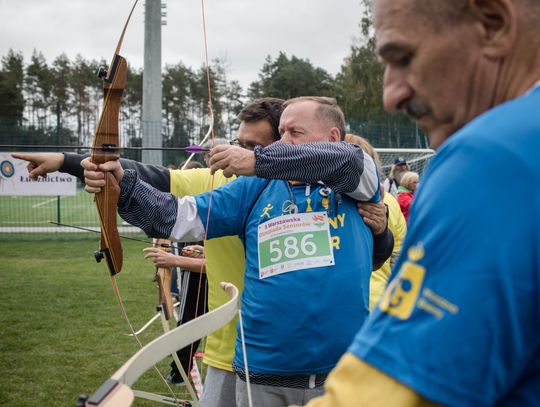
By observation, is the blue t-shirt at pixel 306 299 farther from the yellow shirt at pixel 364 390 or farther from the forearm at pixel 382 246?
the yellow shirt at pixel 364 390

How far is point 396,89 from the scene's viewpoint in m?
0.88

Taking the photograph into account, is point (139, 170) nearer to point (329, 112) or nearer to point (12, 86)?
point (329, 112)

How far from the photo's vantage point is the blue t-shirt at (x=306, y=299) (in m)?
2.09

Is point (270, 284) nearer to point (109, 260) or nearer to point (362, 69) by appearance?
point (109, 260)

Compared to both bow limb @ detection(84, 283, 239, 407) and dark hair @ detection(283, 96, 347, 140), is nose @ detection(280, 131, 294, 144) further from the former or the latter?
bow limb @ detection(84, 283, 239, 407)

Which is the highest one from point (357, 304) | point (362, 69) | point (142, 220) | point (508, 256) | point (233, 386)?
point (362, 69)

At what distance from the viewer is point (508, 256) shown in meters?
0.62

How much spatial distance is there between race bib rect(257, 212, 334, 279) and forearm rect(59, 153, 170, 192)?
61 cm

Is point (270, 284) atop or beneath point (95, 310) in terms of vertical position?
atop

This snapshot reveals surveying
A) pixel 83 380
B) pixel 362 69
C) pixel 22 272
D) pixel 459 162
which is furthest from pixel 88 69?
pixel 459 162

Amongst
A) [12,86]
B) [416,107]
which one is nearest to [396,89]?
[416,107]

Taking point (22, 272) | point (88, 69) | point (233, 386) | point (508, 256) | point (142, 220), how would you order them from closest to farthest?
point (508, 256), point (142, 220), point (233, 386), point (22, 272), point (88, 69)

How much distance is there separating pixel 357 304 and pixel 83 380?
11.3ft

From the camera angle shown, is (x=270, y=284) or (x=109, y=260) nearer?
(x=270, y=284)
